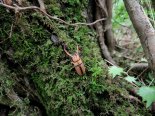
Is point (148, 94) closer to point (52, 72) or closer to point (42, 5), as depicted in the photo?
point (52, 72)

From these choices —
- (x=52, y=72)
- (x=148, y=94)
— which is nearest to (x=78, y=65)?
(x=52, y=72)

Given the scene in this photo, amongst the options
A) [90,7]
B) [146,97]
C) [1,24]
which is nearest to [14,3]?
[1,24]

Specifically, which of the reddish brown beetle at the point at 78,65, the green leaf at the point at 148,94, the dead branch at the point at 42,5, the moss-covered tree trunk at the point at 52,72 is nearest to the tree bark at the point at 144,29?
the green leaf at the point at 148,94

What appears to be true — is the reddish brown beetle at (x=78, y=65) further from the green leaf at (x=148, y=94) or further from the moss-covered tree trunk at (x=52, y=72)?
the green leaf at (x=148, y=94)

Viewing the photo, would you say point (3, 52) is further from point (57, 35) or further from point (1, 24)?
point (57, 35)

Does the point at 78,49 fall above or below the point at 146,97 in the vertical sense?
above

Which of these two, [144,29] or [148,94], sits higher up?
[144,29]
